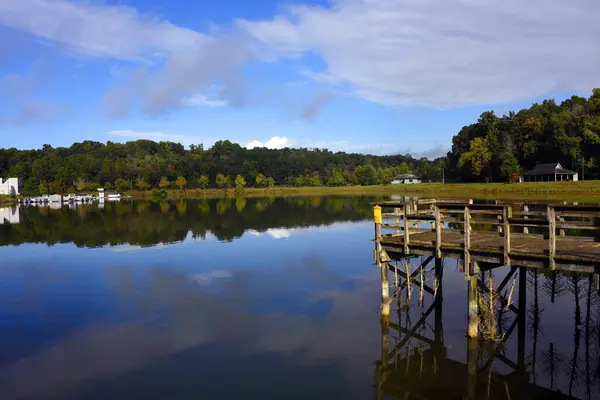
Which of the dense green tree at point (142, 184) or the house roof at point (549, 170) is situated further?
the dense green tree at point (142, 184)

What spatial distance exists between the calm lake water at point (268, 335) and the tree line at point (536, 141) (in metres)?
87.5

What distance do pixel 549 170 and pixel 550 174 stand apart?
96 cm

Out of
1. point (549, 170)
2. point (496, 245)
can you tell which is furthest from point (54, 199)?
point (496, 245)

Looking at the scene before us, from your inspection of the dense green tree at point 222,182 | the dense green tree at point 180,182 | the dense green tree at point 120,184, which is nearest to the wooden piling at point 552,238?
the dense green tree at point 222,182

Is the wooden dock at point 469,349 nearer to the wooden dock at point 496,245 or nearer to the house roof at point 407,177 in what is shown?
the wooden dock at point 496,245

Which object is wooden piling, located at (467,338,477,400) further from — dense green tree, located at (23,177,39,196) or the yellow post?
dense green tree, located at (23,177,39,196)

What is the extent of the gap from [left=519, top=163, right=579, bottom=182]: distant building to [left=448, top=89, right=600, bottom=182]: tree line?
2.09 metres

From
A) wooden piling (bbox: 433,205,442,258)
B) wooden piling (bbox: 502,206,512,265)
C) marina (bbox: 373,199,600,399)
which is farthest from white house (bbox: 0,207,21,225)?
wooden piling (bbox: 502,206,512,265)

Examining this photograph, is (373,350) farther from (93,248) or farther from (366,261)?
(93,248)

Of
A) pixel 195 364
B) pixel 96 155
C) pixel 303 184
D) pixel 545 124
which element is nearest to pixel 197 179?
pixel 303 184

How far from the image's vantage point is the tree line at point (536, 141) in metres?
96.4

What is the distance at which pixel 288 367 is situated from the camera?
13.8 meters

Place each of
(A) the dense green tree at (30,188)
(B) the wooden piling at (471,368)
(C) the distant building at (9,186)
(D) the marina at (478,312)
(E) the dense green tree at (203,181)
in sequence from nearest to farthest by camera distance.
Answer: (B) the wooden piling at (471,368) → (D) the marina at (478,312) → (C) the distant building at (9,186) → (A) the dense green tree at (30,188) → (E) the dense green tree at (203,181)

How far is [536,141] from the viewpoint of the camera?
355ft
